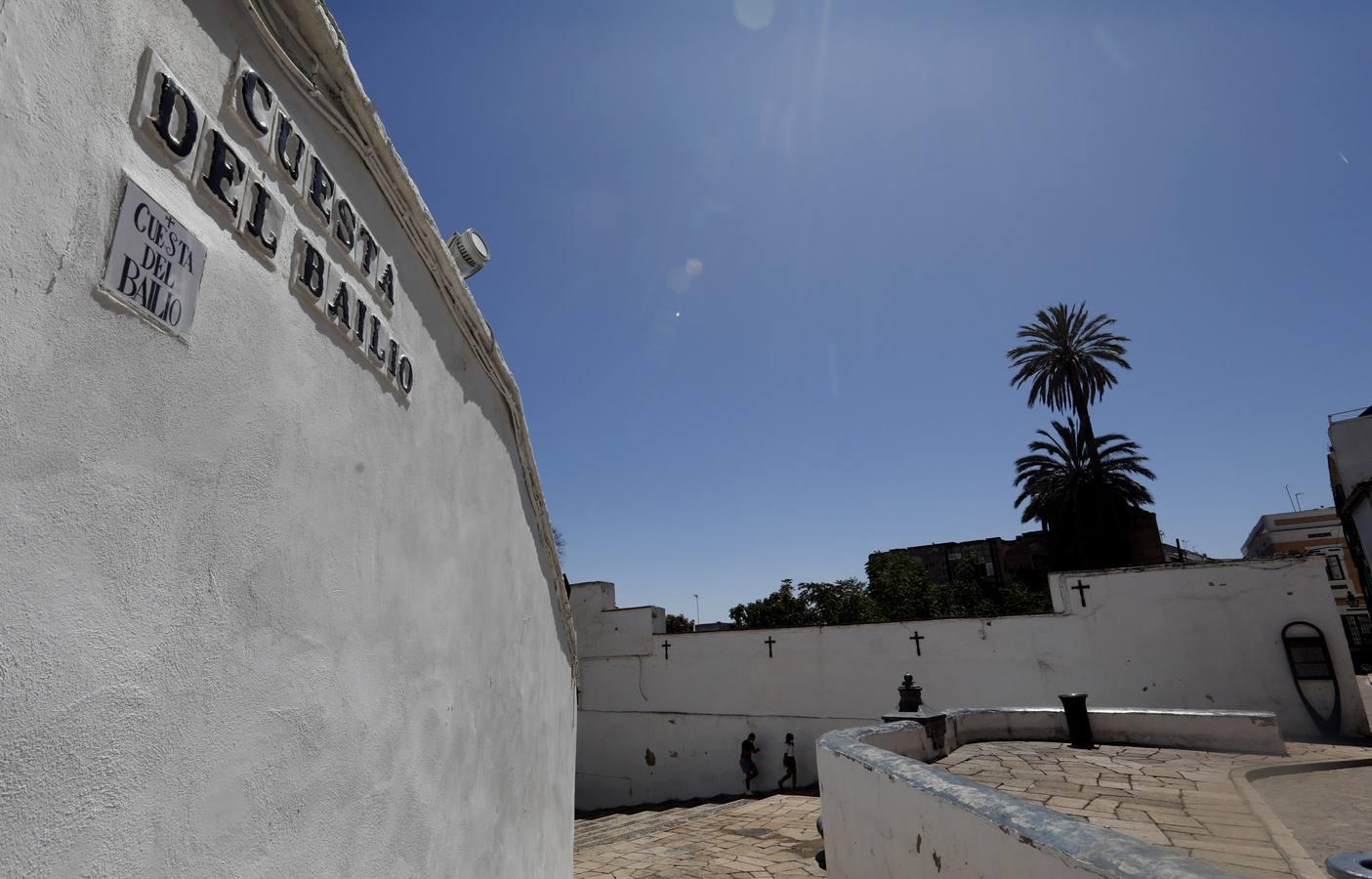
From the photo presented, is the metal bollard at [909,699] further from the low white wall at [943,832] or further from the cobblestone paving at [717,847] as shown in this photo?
the low white wall at [943,832]

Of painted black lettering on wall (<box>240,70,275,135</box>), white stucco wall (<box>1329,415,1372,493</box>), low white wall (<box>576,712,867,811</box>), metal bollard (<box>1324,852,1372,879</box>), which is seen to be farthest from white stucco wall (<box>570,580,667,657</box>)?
painted black lettering on wall (<box>240,70,275,135</box>)

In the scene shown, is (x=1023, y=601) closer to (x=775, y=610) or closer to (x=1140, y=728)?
(x=775, y=610)

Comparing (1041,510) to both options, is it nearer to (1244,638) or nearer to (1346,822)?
(1244,638)

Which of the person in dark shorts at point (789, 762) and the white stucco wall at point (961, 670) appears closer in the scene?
the white stucco wall at point (961, 670)

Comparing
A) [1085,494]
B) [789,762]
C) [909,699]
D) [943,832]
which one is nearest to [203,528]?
[943,832]

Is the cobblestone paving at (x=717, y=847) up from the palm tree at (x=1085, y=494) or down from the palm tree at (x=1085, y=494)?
down

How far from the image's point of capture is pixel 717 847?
7660mm

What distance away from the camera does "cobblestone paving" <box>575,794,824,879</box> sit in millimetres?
6668

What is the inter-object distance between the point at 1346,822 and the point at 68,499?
26.0 feet

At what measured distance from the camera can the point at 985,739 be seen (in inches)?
350

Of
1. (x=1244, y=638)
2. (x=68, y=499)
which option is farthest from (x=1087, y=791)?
(x=1244, y=638)

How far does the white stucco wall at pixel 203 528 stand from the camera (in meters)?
1.23

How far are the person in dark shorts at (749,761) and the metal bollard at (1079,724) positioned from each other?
7.36 m

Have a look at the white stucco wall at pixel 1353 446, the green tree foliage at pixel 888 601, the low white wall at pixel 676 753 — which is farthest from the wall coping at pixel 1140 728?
the green tree foliage at pixel 888 601
